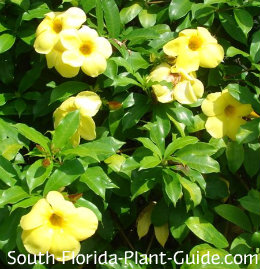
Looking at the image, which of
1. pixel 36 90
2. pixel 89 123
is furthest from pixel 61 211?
pixel 36 90

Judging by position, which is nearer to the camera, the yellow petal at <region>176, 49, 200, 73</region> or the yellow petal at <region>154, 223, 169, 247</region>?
the yellow petal at <region>176, 49, 200, 73</region>

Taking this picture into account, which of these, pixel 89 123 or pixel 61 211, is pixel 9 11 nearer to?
pixel 89 123

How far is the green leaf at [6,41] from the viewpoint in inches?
88.4

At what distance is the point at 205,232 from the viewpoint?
7.00 feet

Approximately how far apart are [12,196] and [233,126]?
1.06m

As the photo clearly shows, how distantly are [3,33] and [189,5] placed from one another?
951 millimetres

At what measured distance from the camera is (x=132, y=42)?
2258 millimetres

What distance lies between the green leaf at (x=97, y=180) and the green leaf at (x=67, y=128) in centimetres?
18

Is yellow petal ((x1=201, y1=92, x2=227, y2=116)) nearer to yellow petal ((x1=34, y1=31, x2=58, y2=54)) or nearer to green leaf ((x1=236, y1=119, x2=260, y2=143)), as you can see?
green leaf ((x1=236, y1=119, x2=260, y2=143))

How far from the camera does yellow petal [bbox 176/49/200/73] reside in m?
2.12

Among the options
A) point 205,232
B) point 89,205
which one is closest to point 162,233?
point 205,232

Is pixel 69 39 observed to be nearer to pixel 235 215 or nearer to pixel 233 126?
pixel 233 126

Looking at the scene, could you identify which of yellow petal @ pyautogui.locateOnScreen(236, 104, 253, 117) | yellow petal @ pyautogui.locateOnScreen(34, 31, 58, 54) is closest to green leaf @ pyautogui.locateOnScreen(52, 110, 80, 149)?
yellow petal @ pyautogui.locateOnScreen(34, 31, 58, 54)

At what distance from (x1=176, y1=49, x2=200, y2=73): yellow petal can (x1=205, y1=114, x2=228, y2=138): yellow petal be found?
0.86 ft
